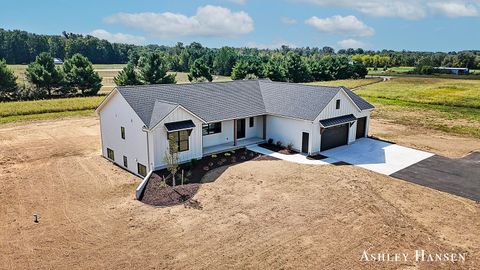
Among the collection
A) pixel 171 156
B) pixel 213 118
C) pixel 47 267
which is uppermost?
pixel 213 118

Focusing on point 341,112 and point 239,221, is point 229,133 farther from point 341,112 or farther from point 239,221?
point 239,221

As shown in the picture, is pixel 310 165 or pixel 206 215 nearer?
pixel 206 215

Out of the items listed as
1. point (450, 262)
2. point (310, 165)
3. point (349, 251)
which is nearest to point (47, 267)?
point (349, 251)

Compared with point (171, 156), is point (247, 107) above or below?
above

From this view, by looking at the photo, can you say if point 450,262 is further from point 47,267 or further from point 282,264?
point 47,267

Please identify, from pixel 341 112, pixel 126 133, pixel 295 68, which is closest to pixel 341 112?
pixel 341 112

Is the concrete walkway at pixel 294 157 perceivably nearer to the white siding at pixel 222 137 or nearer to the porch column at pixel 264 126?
the white siding at pixel 222 137

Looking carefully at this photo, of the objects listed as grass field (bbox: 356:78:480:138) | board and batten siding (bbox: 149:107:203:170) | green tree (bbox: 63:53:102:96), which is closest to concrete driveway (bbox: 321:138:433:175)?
board and batten siding (bbox: 149:107:203:170)
